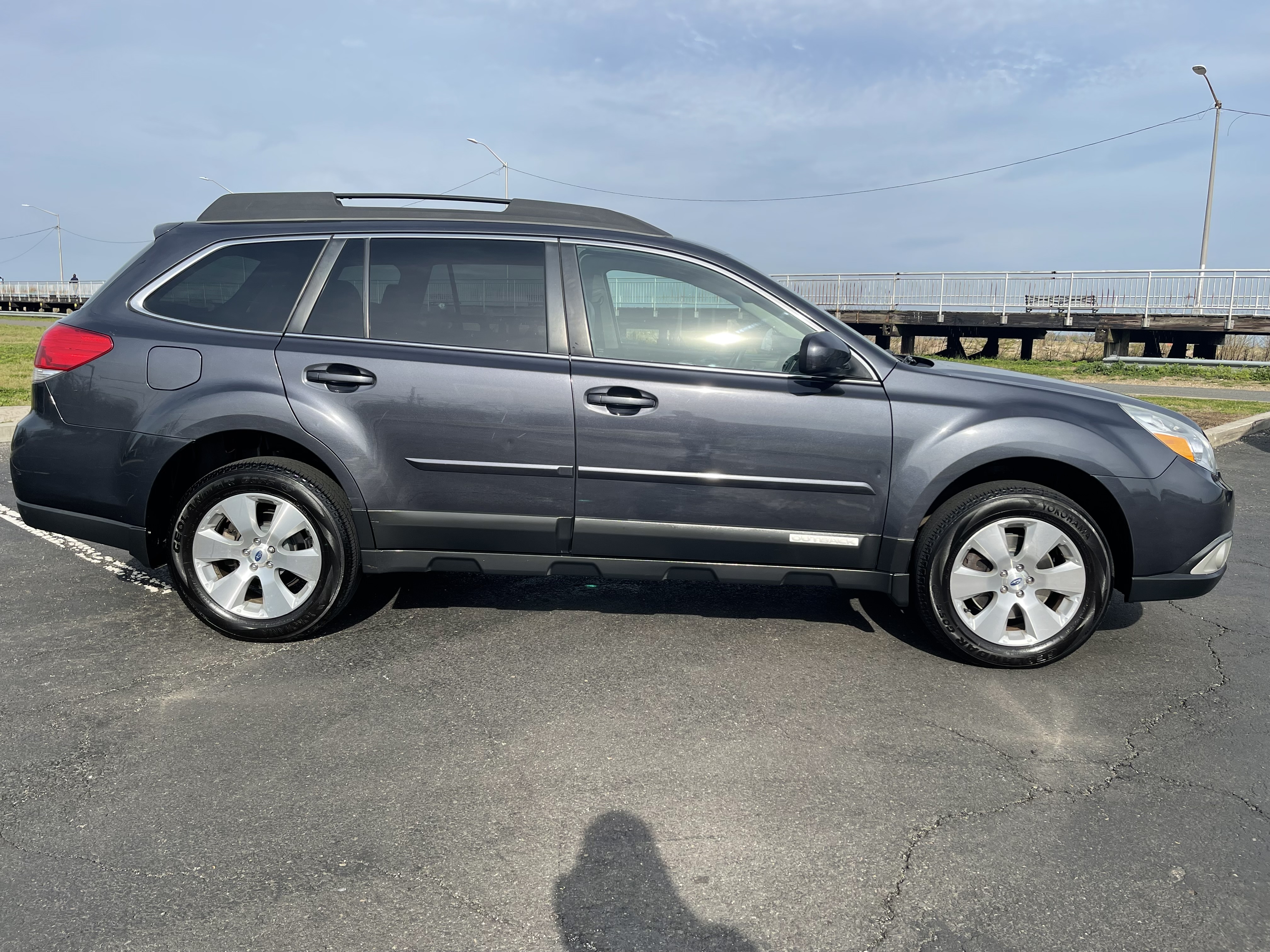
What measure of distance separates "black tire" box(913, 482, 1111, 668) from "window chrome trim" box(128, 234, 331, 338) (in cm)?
286

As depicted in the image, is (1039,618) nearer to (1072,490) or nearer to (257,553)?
(1072,490)

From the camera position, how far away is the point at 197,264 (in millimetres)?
4176

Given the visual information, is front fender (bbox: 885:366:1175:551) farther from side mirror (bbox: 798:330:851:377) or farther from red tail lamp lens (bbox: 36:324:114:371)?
red tail lamp lens (bbox: 36:324:114:371)

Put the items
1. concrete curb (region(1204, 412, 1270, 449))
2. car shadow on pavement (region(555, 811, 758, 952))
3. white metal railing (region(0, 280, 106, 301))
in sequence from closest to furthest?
car shadow on pavement (region(555, 811, 758, 952)), concrete curb (region(1204, 412, 1270, 449)), white metal railing (region(0, 280, 106, 301))

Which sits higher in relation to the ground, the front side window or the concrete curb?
the front side window

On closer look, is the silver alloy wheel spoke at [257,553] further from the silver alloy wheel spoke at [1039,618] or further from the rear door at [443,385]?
the silver alloy wheel spoke at [1039,618]

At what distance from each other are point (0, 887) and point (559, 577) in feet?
10.3

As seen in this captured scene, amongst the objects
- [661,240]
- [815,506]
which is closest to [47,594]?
[661,240]

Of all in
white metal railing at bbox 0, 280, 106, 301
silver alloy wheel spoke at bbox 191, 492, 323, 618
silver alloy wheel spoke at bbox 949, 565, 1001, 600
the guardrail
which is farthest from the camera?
white metal railing at bbox 0, 280, 106, 301

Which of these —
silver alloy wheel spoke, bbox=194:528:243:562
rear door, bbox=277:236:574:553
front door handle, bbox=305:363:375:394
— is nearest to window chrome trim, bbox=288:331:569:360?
rear door, bbox=277:236:574:553

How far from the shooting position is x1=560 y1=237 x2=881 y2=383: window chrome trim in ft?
13.0

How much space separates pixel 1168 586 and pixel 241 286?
4193 millimetres

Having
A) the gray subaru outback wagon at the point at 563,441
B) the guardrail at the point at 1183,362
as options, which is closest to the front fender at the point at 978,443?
the gray subaru outback wagon at the point at 563,441

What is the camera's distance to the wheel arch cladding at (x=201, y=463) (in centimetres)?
409
